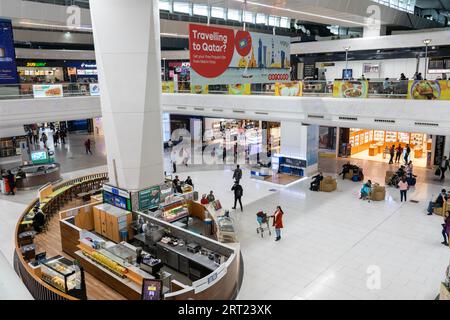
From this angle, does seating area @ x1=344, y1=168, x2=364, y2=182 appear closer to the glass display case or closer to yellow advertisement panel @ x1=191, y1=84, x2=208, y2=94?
yellow advertisement panel @ x1=191, y1=84, x2=208, y2=94

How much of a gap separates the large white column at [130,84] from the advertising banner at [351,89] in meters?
9.54

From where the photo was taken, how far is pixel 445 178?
20719 millimetres

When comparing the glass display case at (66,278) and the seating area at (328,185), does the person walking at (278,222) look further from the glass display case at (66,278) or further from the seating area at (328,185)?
the seating area at (328,185)

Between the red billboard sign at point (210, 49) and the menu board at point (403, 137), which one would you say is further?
the menu board at point (403, 137)

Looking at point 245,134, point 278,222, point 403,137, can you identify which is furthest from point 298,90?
point 245,134

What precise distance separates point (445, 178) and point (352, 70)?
11088mm

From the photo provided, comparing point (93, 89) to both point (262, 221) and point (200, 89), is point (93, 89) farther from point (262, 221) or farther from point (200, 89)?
point (262, 221)

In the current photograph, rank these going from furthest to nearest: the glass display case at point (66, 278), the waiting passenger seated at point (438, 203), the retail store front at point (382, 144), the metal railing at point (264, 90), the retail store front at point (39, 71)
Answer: the retail store front at point (39, 71), the retail store front at point (382, 144), the metal railing at point (264, 90), the waiting passenger seated at point (438, 203), the glass display case at point (66, 278)

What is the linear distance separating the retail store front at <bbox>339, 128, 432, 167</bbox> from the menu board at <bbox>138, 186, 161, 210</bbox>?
55.0 ft

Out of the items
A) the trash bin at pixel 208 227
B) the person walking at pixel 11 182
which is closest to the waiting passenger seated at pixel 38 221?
the trash bin at pixel 208 227

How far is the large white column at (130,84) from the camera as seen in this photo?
11.6 meters

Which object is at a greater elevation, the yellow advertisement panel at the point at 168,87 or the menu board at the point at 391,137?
the yellow advertisement panel at the point at 168,87

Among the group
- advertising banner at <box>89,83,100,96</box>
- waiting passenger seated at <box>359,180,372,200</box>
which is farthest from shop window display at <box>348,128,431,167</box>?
advertising banner at <box>89,83,100,96</box>
